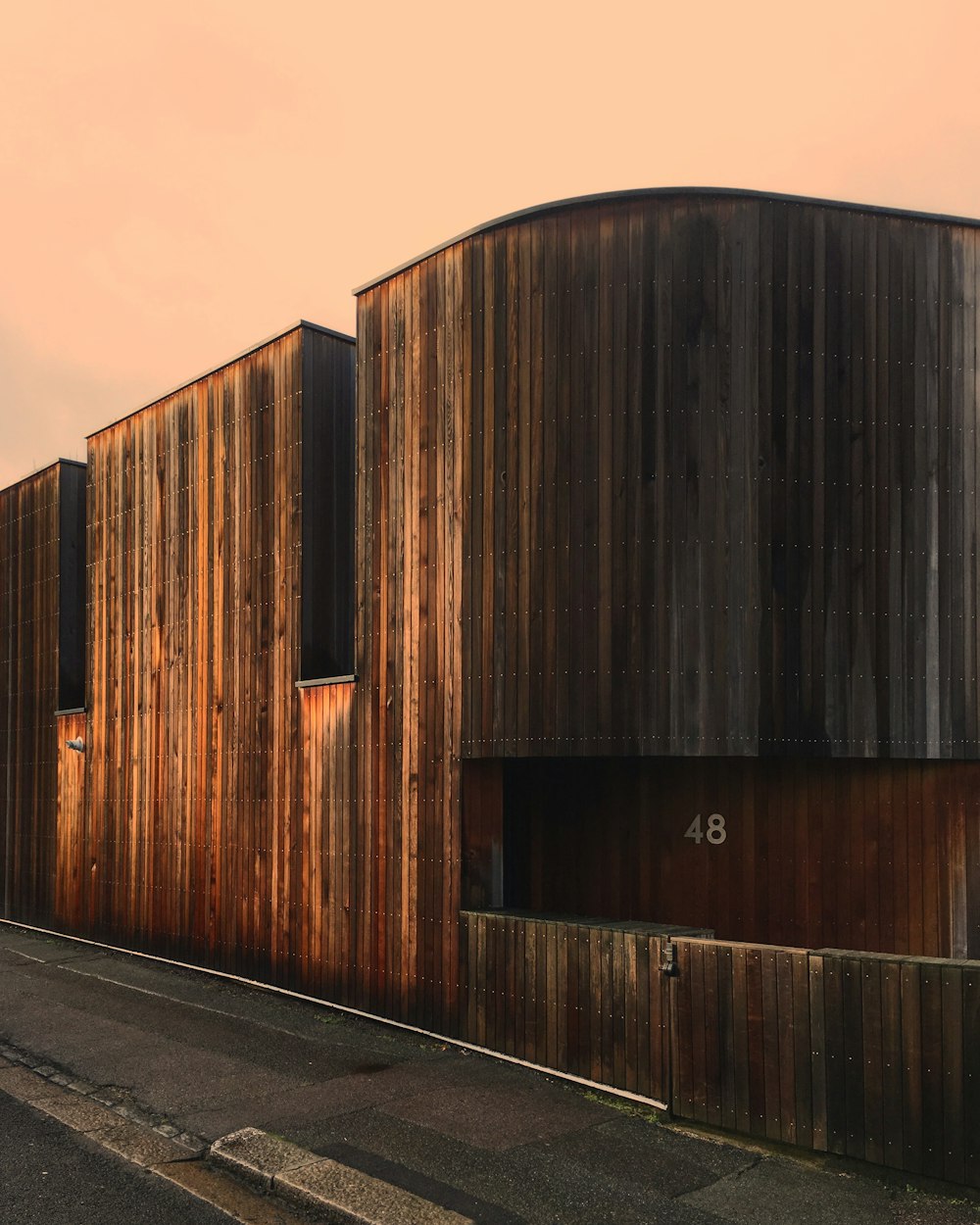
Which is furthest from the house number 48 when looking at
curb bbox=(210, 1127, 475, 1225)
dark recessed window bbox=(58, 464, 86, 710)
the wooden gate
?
dark recessed window bbox=(58, 464, 86, 710)

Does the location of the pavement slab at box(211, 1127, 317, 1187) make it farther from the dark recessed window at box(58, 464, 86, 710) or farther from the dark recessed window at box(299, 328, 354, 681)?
the dark recessed window at box(58, 464, 86, 710)

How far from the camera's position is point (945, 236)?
10828 millimetres

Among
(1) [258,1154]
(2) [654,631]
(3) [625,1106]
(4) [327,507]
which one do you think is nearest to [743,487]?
(2) [654,631]

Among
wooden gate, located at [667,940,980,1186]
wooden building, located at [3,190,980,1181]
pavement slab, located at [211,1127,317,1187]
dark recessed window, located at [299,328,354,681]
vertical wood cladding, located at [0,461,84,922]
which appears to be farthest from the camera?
vertical wood cladding, located at [0,461,84,922]

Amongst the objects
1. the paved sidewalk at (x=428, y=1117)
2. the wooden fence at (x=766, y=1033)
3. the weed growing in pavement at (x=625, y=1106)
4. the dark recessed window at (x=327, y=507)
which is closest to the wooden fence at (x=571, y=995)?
the wooden fence at (x=766, y=1033)

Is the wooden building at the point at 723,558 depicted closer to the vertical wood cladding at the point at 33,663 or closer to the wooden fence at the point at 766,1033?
the wooden fence at the point at 766,1033

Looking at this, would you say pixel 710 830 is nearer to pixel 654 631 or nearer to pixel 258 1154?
pixel 654 631

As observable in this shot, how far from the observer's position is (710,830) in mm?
11484

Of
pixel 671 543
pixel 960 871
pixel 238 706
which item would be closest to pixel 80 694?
pixel 238 706

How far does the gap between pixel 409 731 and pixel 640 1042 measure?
4056mm

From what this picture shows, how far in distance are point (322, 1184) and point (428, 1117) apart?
156 centimetres

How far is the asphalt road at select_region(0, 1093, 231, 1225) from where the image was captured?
705 centimetres

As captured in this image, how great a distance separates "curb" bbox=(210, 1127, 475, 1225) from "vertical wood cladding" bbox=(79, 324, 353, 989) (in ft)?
16.1

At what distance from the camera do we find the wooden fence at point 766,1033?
7.43m
